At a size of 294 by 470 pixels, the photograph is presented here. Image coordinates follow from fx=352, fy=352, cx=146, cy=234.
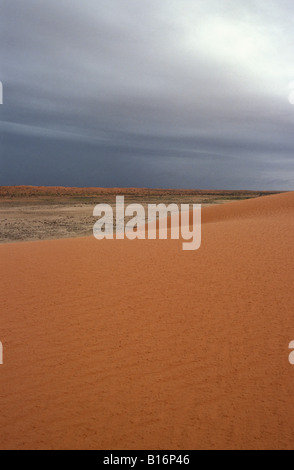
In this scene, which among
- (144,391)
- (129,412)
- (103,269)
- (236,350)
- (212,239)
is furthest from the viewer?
(212,239)

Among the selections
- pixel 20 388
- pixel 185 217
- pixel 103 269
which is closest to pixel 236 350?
pixel 20 388

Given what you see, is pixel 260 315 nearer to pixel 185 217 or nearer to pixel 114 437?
pixel 114 437

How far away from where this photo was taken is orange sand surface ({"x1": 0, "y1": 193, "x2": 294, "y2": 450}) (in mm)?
3969

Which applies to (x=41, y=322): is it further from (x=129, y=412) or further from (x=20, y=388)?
(x=129, y=412)

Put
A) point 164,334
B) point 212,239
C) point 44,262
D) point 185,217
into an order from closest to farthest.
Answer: point 164,334
point 44,262
point 212,239
point 185,217

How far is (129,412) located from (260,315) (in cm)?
318

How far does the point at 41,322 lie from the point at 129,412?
291 centimetres

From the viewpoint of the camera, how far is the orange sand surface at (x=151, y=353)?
3.97 m

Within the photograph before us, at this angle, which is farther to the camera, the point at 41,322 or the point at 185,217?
the point at 185,217

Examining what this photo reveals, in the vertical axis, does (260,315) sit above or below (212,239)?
below

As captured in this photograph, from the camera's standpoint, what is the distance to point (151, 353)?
5375 millimetres

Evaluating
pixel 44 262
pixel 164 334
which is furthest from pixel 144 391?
pixel 44 262

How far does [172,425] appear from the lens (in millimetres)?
4012

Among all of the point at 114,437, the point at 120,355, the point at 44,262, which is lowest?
the point at 114,437
